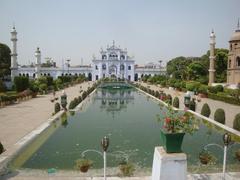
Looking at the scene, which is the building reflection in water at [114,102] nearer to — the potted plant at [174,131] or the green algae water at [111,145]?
the green algae water at [111,145]

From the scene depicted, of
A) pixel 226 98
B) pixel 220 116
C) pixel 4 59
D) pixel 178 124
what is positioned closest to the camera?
pixel 178 124

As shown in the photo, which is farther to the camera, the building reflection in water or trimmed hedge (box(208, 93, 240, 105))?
trimmed hedge (box(208, 93, 240, 105))

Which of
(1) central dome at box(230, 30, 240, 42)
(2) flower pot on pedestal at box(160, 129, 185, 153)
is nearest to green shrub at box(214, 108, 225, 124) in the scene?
(2) flower pot on pedestal at box(160, 129, 185, 153)

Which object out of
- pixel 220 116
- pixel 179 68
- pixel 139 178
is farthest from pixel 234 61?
pixel 139 178

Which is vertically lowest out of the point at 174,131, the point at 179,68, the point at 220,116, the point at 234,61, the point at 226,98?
the point at 220,116

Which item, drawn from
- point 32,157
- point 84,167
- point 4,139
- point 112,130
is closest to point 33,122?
point 4,139

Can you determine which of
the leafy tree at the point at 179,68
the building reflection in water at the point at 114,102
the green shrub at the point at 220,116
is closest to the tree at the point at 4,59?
the building reflection in water at the point at 114,102

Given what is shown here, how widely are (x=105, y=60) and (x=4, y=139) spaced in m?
65.6

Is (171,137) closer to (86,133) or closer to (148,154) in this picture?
(148,154)

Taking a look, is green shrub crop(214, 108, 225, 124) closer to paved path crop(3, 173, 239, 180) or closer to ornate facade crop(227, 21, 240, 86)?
paved path crop(3, 173, 239, 180)

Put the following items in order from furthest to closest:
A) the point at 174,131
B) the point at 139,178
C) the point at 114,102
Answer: the point at 114,102 → the point at 139,178 → the point at 174,131

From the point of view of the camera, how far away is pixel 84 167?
5082 mm

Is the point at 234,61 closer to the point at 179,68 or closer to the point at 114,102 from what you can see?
the point at 114,102

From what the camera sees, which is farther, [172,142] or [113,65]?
[113,65]
